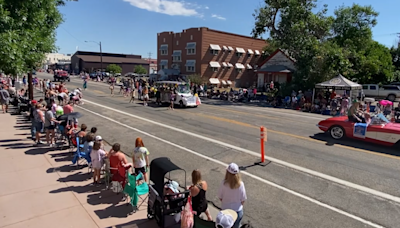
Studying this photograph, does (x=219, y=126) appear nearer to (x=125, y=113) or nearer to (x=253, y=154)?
(x=253, y=154)

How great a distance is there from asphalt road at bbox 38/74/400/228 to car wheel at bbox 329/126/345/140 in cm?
41

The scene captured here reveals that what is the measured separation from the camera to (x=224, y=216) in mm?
3859

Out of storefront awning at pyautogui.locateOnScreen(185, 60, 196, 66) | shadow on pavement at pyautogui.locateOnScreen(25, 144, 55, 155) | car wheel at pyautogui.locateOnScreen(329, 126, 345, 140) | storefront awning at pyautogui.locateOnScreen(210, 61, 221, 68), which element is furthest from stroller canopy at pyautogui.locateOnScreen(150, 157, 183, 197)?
storefront awning at pyautogui.locateOnScreen(185, 60, 196, 66)

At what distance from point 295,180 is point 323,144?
15.0 feet

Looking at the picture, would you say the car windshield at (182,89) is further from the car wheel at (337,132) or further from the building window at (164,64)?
the building window at (164,64)

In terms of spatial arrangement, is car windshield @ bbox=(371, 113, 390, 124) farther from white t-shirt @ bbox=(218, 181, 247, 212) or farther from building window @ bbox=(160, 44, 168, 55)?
building window @ bbox=(160, 44, 168, 55)

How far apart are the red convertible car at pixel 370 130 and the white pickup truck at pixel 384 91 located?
78.5 feet

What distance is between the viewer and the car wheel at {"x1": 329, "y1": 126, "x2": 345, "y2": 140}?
12.4 meters

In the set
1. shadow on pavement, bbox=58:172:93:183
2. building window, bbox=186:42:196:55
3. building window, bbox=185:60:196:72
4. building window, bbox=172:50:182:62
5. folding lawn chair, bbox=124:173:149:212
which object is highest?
building window, bbox=186:42:196:55

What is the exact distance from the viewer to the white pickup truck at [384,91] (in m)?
31.2

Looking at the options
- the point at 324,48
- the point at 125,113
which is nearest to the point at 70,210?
the point at 125,113

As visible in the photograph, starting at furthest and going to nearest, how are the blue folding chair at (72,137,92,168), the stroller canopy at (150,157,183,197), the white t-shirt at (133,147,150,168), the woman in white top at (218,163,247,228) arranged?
1. the blue folding chair at (72,137,92,168)
2. the white t-shirt at (133,147,150,168)
3. the stroller canopy at (150,157,183,197)
4. the woman in white top at (218,163,247,228)

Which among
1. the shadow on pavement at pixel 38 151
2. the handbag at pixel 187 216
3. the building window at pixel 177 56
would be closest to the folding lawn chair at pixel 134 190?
the handbag at pixel 187 216

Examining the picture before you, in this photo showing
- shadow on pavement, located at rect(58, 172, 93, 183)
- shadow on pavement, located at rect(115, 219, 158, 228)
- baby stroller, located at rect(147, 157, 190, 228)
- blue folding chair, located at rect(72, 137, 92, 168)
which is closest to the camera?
baby stroller, located at rect(147, 157, 190, 228)
